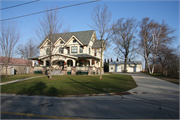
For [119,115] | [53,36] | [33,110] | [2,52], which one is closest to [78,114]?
[119,115]

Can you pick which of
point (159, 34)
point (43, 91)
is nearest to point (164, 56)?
point (159, 34)

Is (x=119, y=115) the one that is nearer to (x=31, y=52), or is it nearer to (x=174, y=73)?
(x=174, y=73)

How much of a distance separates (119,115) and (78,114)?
5.47ft

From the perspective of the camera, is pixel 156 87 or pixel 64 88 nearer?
pixel 64 88

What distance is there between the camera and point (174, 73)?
20.3 m

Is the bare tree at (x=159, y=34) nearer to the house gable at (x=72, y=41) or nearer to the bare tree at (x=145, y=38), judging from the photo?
the bare tree at (x=145, y=38)

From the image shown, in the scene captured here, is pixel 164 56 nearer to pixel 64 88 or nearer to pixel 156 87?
pixel 156 87

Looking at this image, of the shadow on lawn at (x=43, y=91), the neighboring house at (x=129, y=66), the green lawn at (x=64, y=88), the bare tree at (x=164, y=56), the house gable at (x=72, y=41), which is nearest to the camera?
the shadow on lawn at (x=43, y=91)

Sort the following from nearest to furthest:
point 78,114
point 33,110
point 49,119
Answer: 1. point 49,119
2. point 78,114
3. point 33,110

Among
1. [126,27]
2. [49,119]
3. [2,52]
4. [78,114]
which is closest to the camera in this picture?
[49,119]

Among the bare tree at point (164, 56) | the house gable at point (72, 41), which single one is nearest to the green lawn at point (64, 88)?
the bare tree at point (164, 56)

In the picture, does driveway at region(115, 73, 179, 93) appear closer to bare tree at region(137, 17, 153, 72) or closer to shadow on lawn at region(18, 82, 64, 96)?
shadow on lawn at region(18, 82, 64, 96)

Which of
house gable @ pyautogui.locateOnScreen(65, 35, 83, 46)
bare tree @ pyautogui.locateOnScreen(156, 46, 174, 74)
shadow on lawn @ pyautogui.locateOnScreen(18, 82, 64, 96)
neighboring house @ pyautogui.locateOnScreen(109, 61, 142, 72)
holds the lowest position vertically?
shadow on lawn @ pyautogui.locateOnScreen(18, 82, 64, 96)

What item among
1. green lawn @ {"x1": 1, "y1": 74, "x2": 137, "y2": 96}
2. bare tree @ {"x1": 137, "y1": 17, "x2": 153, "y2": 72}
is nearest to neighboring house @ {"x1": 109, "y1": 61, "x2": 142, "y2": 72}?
bare tree @ {"x1": 137, "y1": 17, "x2": 153, "y2": 72}
